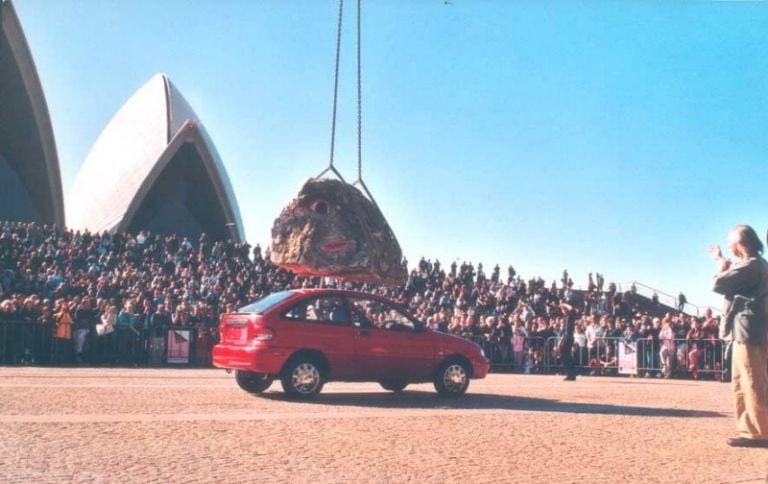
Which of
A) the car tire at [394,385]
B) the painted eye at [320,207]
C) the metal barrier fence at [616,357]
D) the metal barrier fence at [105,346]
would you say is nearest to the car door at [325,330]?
the car tire at [394,385]

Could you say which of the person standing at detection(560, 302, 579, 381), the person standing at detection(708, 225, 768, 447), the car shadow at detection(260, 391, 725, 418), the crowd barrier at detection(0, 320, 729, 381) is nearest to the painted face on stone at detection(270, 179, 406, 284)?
the car shadow at detection(260, 391, 725, 418)

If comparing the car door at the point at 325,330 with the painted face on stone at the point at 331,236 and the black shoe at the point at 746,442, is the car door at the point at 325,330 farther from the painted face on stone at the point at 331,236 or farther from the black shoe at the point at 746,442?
the black shoe at the point at 746,442

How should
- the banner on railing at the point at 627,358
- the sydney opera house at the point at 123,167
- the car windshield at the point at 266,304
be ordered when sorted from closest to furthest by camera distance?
the car windshield at the point at 266,304 → the banner on railing at the point at 627,358 → the sydney opera house at the point at 123,167

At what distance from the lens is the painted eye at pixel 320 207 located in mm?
13695

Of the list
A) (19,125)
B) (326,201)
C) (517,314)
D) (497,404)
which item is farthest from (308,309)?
(19,125)

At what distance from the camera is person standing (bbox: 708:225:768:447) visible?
774 cm

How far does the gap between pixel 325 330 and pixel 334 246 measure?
173cm

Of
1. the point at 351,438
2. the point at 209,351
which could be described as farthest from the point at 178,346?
the point at 351,438

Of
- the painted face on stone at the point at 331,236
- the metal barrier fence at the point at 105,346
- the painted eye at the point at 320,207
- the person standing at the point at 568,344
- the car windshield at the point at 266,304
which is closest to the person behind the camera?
the car windshield at the point at 266,304

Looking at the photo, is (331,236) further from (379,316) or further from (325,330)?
(325,330)

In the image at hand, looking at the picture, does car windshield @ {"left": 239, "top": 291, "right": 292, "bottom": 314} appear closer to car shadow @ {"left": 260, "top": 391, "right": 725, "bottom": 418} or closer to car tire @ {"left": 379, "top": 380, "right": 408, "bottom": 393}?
car shadow @ {"left": 260, "top": 391, "right": 725, "bottom": 418}

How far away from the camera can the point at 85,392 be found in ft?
39.4

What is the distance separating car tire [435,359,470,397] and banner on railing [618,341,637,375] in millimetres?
11597

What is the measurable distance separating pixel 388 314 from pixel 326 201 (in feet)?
7.29
